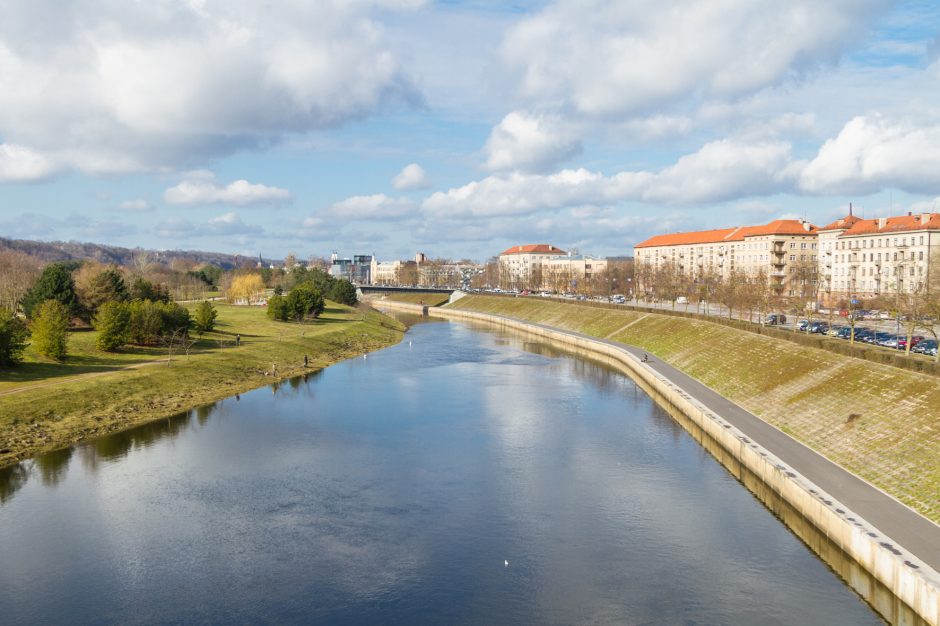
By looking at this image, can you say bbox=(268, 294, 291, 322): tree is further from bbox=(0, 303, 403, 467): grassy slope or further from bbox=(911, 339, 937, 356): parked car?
bbox=(911, 339, 937, 356): parked car

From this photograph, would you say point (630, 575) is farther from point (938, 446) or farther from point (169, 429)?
point (169, 429)

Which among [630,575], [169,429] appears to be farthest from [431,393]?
[630,575]

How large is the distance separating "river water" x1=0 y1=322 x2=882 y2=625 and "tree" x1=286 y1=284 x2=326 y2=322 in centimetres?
6262

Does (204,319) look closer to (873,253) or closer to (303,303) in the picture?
(303,303)

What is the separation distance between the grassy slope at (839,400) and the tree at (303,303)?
62.2 meters

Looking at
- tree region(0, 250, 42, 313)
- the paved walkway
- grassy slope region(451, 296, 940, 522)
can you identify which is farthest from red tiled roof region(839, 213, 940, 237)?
tree region(0, 250, 42, 313)

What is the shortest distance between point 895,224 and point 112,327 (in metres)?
122

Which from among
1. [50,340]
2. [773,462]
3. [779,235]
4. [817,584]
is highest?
[779,235]

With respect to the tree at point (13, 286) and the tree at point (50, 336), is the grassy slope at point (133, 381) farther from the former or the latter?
the tree at point (13, 286)

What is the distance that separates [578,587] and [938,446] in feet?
65.0

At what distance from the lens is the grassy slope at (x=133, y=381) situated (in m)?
46.2

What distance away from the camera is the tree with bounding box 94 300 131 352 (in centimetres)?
6850

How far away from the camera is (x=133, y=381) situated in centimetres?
5872

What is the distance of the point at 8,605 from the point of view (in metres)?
24.4
